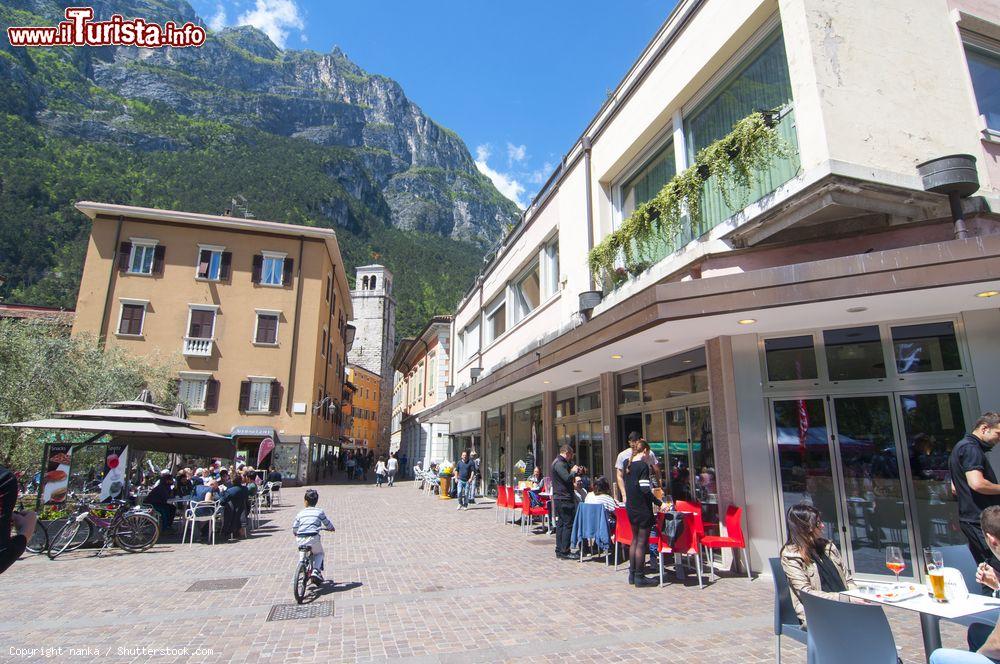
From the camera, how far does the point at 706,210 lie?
778cm

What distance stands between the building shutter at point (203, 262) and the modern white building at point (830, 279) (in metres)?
26.3

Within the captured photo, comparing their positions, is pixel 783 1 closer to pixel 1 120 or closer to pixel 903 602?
pixel 903 602

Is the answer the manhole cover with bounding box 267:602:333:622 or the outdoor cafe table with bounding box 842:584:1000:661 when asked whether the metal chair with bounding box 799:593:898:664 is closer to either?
the outdoor cafe table with bounding box 842:584:1000:661

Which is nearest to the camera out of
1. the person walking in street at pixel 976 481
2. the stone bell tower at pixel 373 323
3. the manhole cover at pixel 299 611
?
the person walking in street at pixel 976 481

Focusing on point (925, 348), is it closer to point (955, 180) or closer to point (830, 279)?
point (955, 180)

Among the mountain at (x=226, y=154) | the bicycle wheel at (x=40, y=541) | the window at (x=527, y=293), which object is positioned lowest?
the bicycle wheel at (x=40, y=541)

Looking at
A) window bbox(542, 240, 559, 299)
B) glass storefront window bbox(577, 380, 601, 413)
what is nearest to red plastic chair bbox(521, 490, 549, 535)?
glass storefront window bbox(577, 380, 601, 413)

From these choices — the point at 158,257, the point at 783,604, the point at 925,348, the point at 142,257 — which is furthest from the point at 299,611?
the point at 142,257

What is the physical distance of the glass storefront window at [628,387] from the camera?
9.96m

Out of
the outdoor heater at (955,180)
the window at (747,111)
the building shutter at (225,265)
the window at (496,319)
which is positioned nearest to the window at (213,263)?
the building shutter at (225,265)

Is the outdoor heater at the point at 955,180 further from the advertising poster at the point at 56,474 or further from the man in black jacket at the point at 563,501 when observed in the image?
the advertising poster at the point at 56,474

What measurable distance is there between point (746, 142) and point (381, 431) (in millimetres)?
68363

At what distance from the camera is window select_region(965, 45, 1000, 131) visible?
23.3 feet

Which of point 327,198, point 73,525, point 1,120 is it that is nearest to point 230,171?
point 327,198
